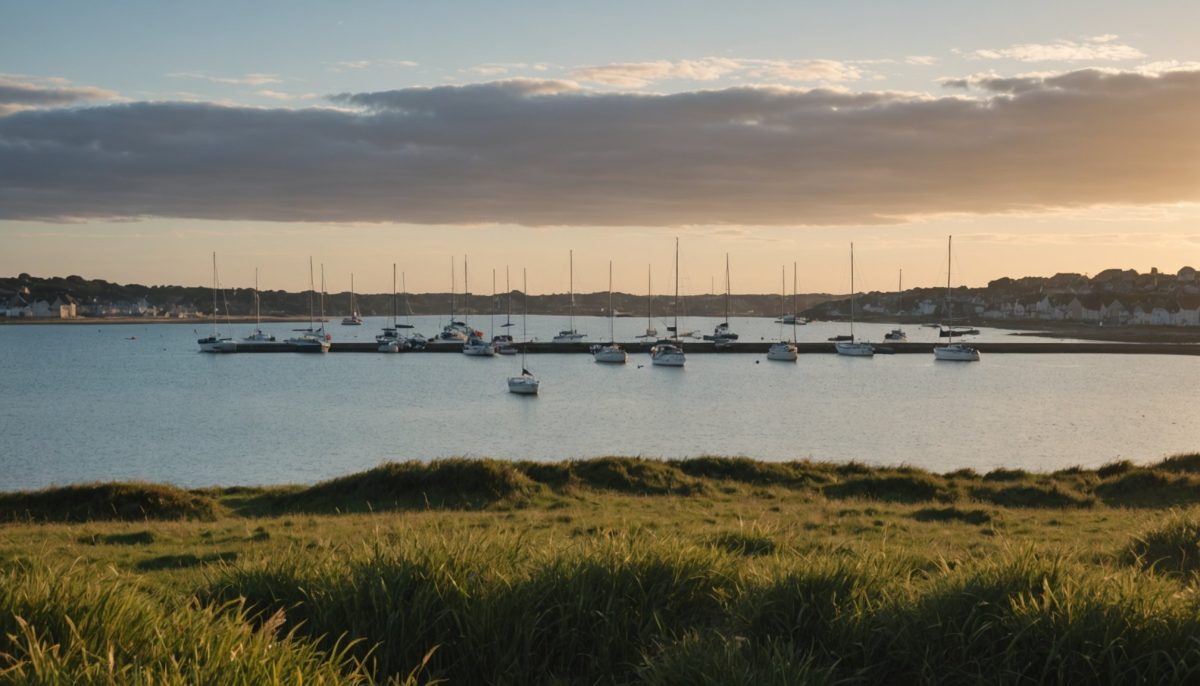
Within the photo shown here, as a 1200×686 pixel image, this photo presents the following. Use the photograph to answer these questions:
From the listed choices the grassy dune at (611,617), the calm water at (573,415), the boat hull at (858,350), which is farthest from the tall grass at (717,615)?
the boat hull at (858,350)

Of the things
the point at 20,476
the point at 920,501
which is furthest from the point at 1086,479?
the point at 20,476

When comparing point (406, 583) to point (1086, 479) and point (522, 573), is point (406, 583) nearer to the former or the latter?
point (522, 573)

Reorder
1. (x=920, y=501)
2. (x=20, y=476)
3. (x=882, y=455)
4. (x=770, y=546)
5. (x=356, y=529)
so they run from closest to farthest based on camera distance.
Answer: (x=770, y=546), (x=356, y=529), (x=920, y=501), (x=20, y=476), (x=882, y=455)

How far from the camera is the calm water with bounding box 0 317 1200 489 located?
63.4 meters

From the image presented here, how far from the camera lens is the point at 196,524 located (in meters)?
23.6

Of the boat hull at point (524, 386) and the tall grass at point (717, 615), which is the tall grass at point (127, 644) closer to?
the tall grass at point (717, 615)

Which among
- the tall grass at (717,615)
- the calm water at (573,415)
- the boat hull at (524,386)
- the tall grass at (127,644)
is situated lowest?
the calm water at (573,415)

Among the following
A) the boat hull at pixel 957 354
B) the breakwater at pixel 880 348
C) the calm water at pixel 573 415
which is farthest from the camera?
the breakwater at pixel 880 348

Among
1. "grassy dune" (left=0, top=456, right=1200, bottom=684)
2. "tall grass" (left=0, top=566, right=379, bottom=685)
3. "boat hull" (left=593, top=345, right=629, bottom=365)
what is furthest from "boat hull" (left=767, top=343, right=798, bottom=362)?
"tall grass" (left=0, top=566, right=379, bottom=685)

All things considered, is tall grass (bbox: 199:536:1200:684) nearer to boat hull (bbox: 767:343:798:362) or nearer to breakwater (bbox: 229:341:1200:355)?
boat hull (bbox: 767:343:798:362)

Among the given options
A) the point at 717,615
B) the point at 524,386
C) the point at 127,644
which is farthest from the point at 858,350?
the point at 127,644

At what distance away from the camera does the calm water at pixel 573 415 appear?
63406mm

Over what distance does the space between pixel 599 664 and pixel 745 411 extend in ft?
267

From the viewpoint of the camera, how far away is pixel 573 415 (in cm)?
8681
